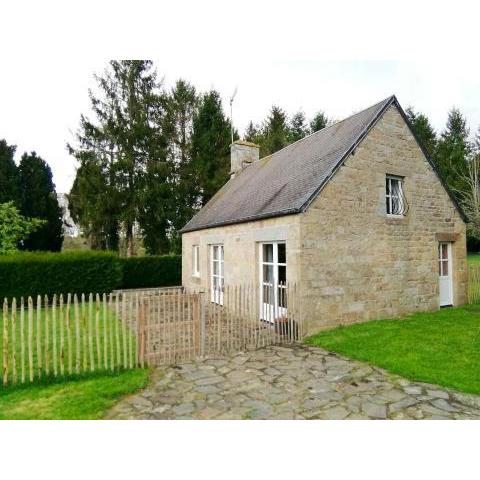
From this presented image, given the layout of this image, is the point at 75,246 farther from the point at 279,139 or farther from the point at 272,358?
the point at 272,358

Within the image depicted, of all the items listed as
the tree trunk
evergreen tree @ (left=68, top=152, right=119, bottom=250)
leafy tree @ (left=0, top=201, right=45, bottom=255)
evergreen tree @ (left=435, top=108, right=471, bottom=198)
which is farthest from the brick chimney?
evergreen tree @ (left=435, top=108, right=471, bottom=198)

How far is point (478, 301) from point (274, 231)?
9.39m

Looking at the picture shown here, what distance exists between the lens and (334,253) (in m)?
9.08

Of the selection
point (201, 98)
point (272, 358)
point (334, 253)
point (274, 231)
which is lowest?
point (272, 358)

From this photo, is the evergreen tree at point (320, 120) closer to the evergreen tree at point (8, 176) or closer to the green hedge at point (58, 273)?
the green hedge at point (58, 273)

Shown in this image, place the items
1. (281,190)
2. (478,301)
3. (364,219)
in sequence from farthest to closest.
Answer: (478,301) < (281,190) < (364,219)

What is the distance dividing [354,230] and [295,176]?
271cm

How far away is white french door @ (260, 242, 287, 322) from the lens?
9.10 meters

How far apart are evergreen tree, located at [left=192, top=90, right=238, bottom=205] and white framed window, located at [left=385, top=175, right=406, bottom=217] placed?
18749 millimetres

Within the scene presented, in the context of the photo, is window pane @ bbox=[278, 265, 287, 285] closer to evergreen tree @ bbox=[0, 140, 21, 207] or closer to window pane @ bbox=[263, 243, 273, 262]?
window pane @ bbox=[263, 243, 273, 262]

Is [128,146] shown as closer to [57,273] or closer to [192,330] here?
[57,273]

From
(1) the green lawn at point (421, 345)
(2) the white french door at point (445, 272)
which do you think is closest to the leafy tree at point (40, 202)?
(1) the green lawn at point (421, 345)

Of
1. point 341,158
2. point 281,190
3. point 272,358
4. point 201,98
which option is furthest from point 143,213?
point 272,358

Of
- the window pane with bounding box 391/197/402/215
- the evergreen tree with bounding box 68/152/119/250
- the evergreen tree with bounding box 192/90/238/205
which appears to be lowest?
the window pane with bounding box 391/197/402/215
